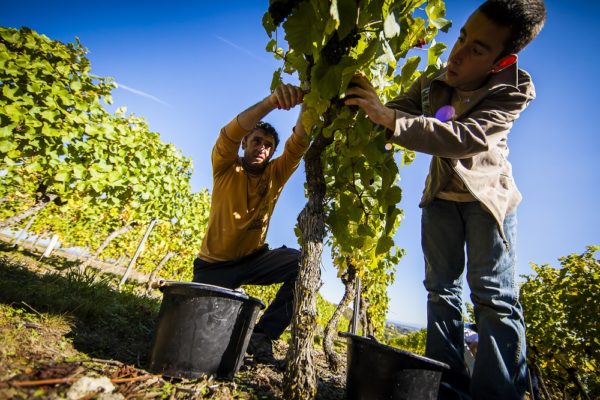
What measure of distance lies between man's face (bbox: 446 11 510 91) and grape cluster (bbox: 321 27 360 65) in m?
0.60

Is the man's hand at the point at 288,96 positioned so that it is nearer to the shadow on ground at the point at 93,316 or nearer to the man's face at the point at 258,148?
the man's face at the point at 258,148

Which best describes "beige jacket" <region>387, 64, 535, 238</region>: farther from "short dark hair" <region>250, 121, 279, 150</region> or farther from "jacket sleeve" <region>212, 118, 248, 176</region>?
"short dark hair" <region>250, 121, 279, 150</region>

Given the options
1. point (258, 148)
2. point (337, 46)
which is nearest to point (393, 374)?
point (337, 46)

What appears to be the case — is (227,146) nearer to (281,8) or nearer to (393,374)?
(281,8)

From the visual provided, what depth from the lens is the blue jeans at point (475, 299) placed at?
4.41 ft

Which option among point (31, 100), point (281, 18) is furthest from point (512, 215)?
point (31, 100)

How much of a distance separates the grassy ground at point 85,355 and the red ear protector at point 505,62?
2096mm

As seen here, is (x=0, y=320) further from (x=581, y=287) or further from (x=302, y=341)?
(x=581, y=287)

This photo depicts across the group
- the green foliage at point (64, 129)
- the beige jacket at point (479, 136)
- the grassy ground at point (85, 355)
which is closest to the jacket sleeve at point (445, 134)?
the beige jacket at point (479, 136)

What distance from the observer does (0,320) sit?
1.57 metres

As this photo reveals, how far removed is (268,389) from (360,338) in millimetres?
606

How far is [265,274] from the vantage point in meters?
2.65

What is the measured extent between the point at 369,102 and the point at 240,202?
5.05 feet

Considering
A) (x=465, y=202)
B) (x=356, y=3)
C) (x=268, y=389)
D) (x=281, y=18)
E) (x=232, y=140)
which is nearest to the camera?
(x=356, y=3)
